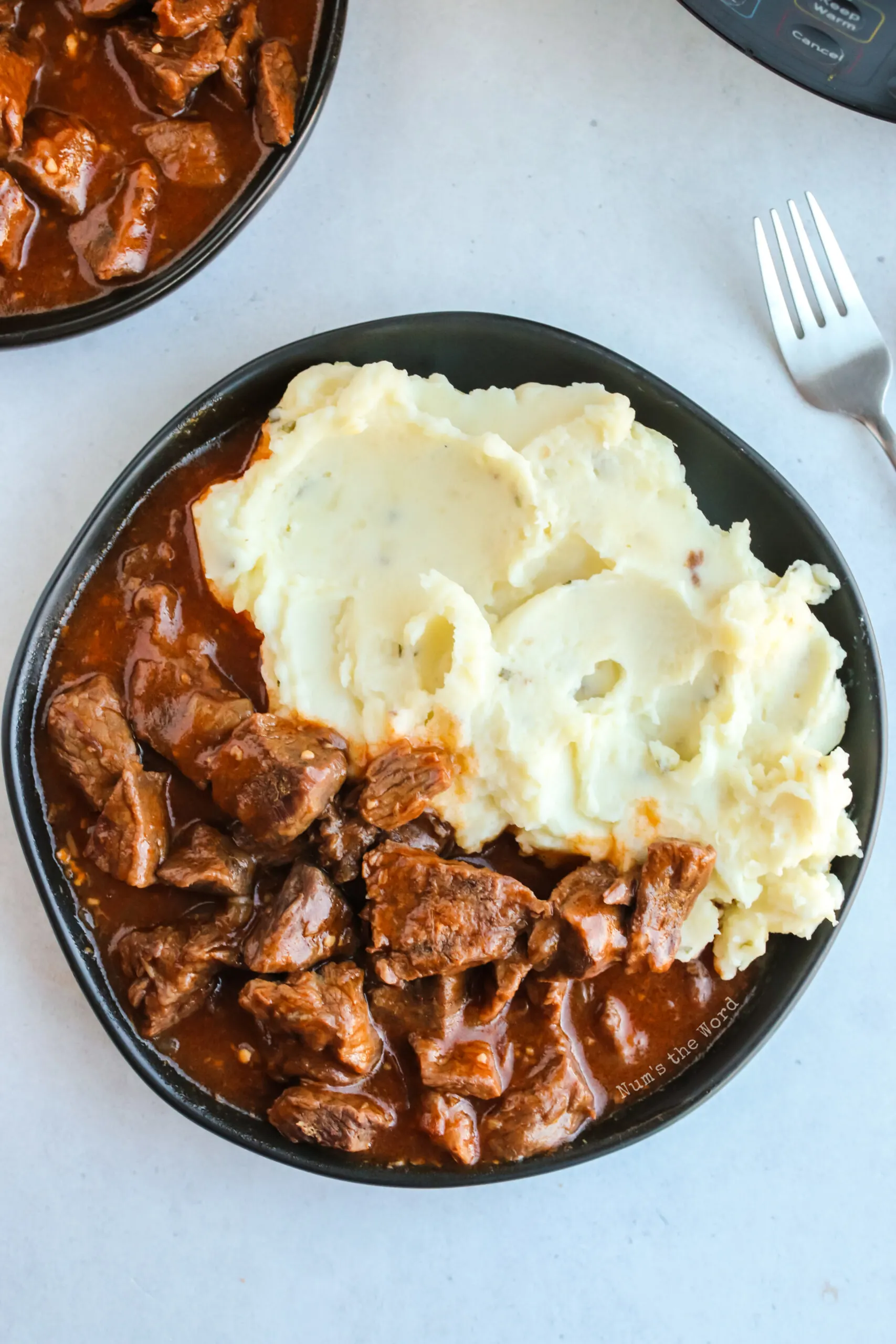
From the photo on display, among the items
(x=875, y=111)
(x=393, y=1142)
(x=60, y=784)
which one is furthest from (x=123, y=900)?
(x=875, y=111)

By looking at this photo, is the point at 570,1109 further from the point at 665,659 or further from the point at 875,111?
the point at 875,111

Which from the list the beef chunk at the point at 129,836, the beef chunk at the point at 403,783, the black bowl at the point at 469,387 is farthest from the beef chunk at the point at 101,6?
the beef chunk at the point at 403,783

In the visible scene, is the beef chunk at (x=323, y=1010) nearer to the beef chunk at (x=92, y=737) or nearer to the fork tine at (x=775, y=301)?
the beef chunk at (x=92, y=737)

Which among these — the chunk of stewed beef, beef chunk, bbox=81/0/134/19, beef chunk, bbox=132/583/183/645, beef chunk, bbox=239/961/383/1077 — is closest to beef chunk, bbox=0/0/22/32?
beef chunk, bbox=81/0/134/19

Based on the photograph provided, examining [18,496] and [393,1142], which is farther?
[18,496]

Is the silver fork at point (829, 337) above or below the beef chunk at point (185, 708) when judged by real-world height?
above

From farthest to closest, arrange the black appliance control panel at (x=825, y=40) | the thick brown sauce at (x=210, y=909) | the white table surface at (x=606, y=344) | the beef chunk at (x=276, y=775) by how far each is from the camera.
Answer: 1. the white table surface at (x=606, y=344)
2. the thick brown sauce at (x=210, y=909)
3. the beef chunk at (x=276, y=775)
4. the black appliance control panel at (x=825, y=40)
